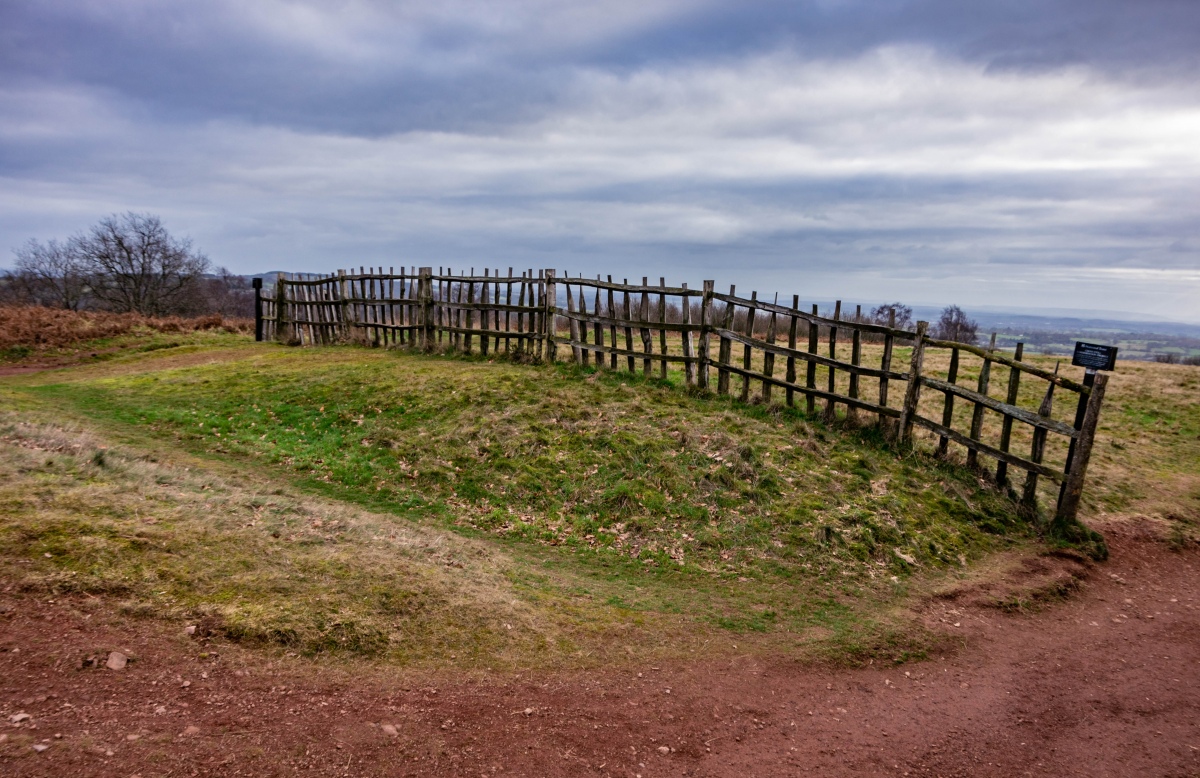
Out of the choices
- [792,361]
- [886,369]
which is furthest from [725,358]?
[886,369]

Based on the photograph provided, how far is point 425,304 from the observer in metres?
19.8

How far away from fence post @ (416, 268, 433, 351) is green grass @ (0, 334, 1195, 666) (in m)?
4.54

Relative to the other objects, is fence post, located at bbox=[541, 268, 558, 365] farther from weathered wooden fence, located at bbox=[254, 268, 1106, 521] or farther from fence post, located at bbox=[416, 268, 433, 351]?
fence post, located at bbox=[416, 268, 433, 351]

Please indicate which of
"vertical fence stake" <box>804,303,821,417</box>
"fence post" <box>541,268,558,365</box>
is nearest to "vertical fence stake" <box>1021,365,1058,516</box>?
"vertical fence stake" <box>804,303,821,417</box>

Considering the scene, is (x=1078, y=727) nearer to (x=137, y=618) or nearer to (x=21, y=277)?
(x=137, y=618)

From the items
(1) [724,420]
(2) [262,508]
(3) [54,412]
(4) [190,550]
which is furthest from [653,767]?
(3) [54,412]

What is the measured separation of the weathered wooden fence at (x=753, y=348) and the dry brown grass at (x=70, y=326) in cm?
724

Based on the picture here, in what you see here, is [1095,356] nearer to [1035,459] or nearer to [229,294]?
[1035,459]

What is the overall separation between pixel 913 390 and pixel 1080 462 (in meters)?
2.60

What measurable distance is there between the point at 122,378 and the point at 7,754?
1682 cm

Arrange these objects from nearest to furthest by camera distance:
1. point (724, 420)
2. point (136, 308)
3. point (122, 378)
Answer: point (724, 420), point (122, 378), point (136, 308)

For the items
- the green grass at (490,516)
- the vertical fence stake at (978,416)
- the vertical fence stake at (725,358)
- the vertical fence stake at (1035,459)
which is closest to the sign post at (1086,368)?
the vertical fence stake at (1035,459)

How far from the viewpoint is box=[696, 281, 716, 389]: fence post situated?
45.1 feet

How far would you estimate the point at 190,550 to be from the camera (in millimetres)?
6055
